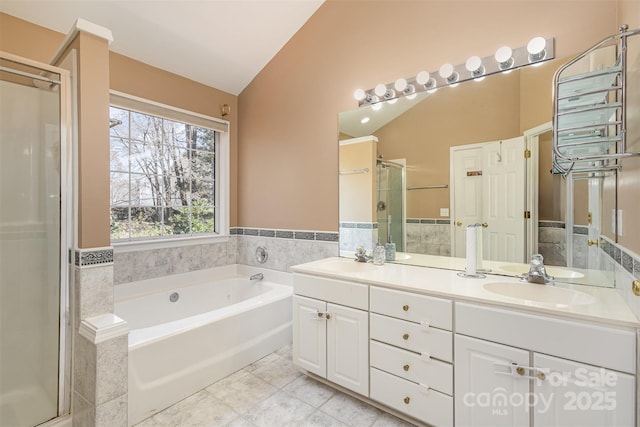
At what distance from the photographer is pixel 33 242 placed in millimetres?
1670

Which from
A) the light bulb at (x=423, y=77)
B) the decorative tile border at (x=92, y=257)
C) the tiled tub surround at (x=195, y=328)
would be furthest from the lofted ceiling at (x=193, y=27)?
the tiled tub surround at (x=195, y=328)

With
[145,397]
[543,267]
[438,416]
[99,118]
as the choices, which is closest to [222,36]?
[99,118]

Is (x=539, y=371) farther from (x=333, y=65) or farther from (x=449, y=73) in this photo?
(x=333, y=65)

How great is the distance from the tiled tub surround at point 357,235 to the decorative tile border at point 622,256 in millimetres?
1334

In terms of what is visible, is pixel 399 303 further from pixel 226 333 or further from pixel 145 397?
pixel 145 397

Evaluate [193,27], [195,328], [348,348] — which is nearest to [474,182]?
Answer: [348,348]

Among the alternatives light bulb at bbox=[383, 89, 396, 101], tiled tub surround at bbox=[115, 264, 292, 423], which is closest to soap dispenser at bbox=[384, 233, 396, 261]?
tiled tub surround at bbox=[115, 264, 292, 423]

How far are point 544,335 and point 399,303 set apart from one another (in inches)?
25.5

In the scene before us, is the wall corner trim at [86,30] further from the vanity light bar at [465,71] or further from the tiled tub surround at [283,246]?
the tiled tub surround at [283,246]

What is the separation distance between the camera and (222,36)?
2.69m

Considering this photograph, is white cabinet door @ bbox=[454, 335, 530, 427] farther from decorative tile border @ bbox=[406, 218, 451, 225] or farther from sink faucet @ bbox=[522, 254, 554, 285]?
decorative tile border @ bbox=[406, 218, 451, 225]

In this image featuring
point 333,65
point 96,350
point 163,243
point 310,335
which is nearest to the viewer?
point 96,350

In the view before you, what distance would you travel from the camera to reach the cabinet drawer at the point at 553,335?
1115 millimetres

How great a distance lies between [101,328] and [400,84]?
242 cm
